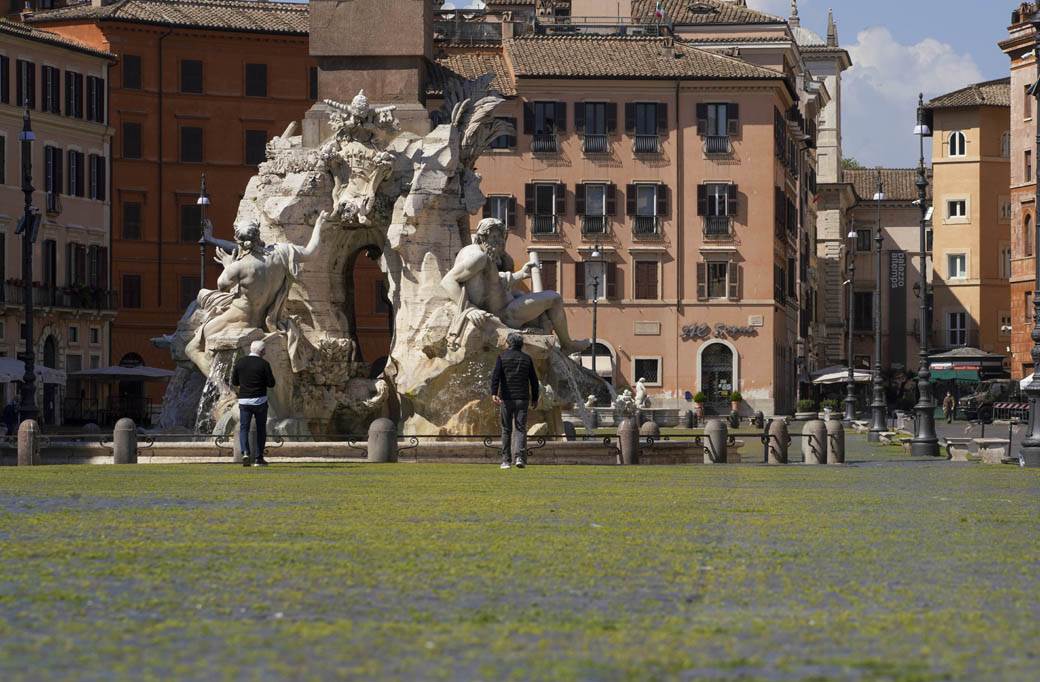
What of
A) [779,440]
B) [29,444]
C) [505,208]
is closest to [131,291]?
[505,208]

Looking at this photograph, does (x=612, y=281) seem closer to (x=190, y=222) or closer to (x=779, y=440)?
(x=190, y=222)

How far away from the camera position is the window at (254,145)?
8794cm

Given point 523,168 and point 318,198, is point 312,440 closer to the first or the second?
point 318,198

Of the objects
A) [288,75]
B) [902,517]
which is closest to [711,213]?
[288,75]

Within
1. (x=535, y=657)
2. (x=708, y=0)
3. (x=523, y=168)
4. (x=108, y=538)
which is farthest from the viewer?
(x=708, y=0)

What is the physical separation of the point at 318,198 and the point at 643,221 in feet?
188

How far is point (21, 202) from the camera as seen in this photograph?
259 ft

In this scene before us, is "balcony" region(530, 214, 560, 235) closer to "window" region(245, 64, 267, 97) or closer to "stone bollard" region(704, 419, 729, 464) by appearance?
"window" region(245, 64, 267, 97)

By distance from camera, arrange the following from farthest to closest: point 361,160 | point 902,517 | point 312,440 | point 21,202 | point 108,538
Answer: point 21,202 → point 361,160 → point 312,440 → point 902,517 → point 108,538

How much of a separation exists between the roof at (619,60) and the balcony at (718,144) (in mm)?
2341

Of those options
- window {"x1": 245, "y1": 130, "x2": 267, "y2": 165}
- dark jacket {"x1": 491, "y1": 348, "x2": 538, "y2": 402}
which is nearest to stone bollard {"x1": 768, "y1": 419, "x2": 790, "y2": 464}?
dark jacket {"x1": 491, "y1": 348, "x2": 538, "y2": 402}

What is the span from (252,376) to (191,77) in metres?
63.8

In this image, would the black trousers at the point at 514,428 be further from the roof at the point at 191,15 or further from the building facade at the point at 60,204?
the roof at the point at 191,15

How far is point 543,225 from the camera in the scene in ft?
293
